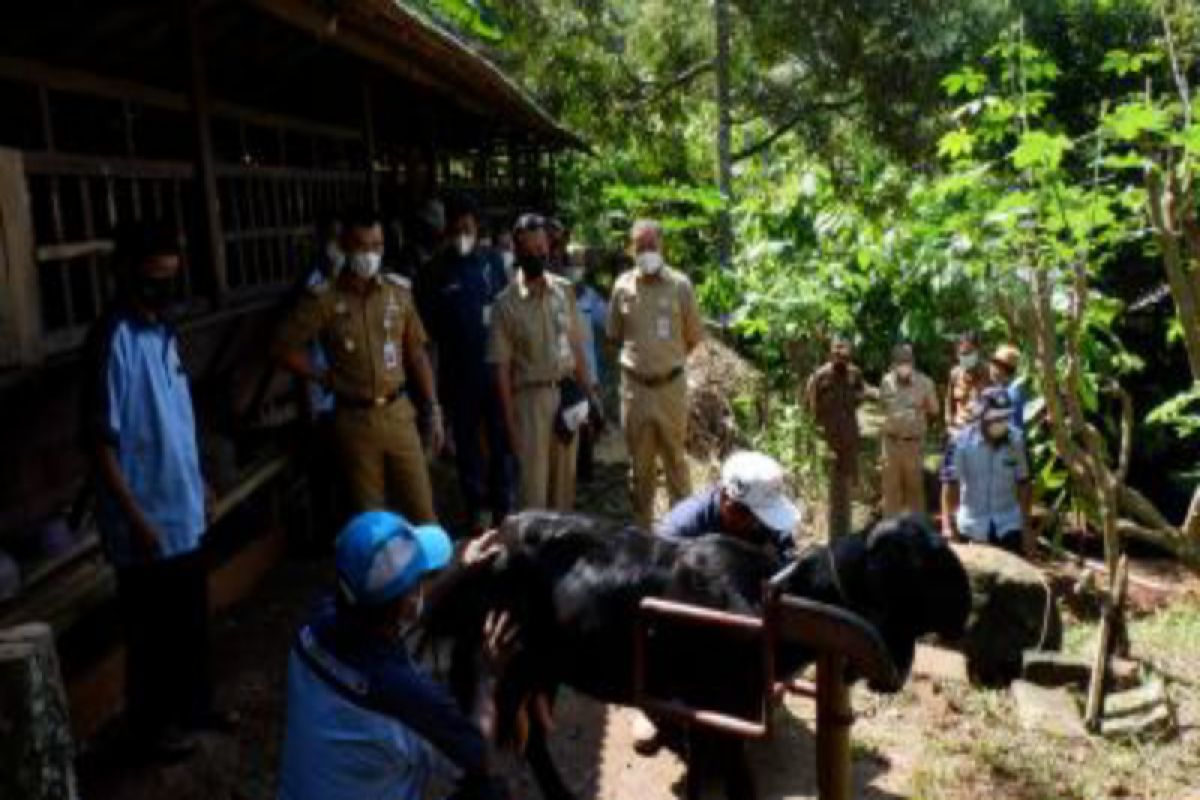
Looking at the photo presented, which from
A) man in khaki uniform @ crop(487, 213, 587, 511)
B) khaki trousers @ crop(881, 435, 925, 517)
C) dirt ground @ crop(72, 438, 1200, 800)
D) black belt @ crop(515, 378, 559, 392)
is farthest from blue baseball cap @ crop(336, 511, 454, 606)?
khaki trousers @ crop(881, 435, 925, 517)

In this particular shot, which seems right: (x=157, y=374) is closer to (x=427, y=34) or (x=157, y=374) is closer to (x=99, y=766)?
(x=99, y=766)

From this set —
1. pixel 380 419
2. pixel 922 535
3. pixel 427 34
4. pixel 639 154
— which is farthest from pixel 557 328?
pixel 639 154

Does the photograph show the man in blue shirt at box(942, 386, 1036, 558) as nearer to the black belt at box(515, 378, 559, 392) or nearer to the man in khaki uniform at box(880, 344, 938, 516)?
the man in khaki uniform at box(880, 344, 938, 516)

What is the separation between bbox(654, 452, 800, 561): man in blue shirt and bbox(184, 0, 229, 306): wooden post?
287 cm

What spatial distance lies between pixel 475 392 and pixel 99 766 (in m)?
3.39

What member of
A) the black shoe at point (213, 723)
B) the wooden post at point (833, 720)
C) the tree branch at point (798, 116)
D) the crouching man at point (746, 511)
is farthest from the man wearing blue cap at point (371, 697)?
the tree branch at point (798, 116)

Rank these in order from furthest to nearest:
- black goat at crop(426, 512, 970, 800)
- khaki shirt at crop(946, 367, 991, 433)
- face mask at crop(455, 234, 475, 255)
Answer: khaki shirt at crop(946, 367, 991, 433) < face mask at crop(455, 234, 475, 255) < black goat at crop(426, 512, 970, 800)

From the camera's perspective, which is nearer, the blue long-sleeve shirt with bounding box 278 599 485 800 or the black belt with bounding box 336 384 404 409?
the blue long-sleeve shirt with bounding box 278 599 485 800

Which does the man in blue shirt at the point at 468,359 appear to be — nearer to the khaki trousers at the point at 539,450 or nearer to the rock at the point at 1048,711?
the khaki trousers at the point at 539,450

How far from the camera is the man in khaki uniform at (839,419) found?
9562mm

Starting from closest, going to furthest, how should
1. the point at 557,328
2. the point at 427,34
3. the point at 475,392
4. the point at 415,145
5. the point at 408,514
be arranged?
the point at 427,34
the point at 408,514
the point at 557,328
the point at 475,392
the point at 415,145

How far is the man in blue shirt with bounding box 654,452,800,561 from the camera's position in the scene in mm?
4266

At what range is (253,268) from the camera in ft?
24.9

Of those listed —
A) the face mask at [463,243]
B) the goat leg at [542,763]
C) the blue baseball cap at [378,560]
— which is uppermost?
the face mask at [463,243]
